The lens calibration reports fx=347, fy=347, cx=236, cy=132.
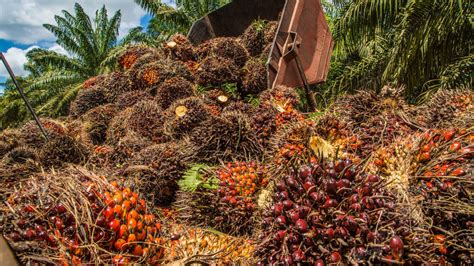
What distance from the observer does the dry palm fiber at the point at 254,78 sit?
5340 millimetres

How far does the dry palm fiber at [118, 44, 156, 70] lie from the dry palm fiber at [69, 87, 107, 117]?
781 mm

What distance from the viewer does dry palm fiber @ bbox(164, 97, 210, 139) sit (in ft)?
12.9

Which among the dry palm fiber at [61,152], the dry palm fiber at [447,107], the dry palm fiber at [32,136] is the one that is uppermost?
the dry palm fiber at [32,136]

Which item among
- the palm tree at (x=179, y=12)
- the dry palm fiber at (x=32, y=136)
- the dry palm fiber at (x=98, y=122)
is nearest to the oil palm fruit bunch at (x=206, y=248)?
the dry palm fiber at (x=32, y=136)

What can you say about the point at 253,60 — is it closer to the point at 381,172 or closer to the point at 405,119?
the point at 405,119

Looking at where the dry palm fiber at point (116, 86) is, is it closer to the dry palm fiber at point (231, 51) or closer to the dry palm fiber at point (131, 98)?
the dry palm fiber at point (131, 98)

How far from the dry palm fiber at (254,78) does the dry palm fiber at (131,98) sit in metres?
1.50

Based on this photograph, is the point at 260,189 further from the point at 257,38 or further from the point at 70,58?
the point at 70,58

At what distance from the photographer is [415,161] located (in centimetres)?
182

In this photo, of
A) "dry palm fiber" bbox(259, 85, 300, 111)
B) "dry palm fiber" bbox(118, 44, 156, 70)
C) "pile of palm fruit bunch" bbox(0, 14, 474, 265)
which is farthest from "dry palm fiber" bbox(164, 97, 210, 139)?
"dry palm fiber" bbox(118, 44, 156, 70)

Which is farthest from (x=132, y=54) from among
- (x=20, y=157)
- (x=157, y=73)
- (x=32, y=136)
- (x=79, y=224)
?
(x=79, y=224)

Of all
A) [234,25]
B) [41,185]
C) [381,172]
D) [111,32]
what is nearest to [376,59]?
[234,25]

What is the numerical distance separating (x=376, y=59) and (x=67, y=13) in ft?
53.9

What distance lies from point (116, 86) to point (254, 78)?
255 cm
